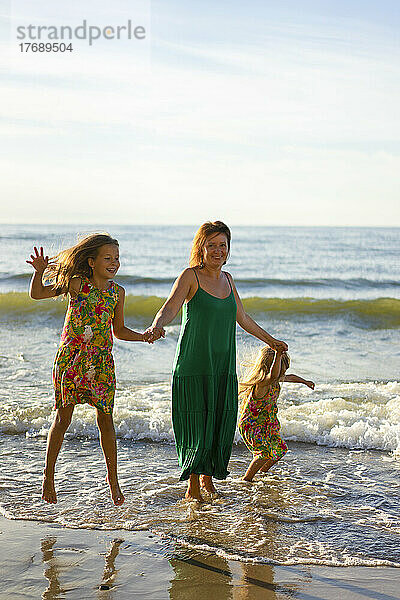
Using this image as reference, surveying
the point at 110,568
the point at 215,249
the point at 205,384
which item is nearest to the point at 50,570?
the point at 110,568

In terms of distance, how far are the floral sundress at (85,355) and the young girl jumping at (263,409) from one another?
149 centimetres

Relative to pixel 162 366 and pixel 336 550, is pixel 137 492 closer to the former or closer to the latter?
pixel 336 550

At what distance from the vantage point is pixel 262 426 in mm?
5676

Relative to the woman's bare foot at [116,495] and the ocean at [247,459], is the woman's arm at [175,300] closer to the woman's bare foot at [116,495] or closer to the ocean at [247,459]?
the ocean at [247,459]

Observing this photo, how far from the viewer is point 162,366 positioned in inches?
397

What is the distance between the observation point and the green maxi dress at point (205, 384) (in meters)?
4.99

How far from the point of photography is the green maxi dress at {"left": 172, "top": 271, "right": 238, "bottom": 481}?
4.99m

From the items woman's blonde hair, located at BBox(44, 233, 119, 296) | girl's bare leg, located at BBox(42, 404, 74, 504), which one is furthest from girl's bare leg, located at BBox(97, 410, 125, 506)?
woman's blonde hair, located at BBox(44, 233, 119, 296)

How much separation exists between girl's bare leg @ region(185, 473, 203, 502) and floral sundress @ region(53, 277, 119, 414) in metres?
0.96

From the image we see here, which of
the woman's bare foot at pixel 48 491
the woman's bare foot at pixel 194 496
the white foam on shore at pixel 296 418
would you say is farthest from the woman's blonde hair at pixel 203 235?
the white foam on shore at pixel 296 418

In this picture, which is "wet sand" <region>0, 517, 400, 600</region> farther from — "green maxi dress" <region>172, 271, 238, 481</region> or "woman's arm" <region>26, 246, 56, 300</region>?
"woman's arm" <region>26, 246, 56, 300</region>

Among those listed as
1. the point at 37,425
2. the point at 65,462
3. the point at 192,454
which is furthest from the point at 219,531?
the point at 37,425

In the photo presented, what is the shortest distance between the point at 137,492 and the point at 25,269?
19.9 metres

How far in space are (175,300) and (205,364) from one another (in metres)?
0.51
